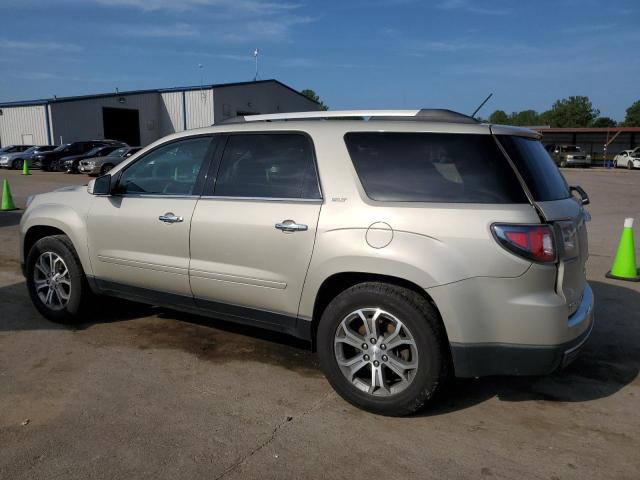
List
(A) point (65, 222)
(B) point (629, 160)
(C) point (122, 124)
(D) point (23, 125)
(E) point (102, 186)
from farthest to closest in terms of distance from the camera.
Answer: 1. (C) point (122, 124)
2. (D) point (23, 125)
3. (B) point (629, 160)
4. (A) point (65, 222)
5. (E) point (102, 186)

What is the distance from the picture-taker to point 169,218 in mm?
4125

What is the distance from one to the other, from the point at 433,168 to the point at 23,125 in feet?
146

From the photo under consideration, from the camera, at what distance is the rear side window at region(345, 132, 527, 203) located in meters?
3.10

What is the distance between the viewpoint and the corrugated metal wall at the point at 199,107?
1585 inches

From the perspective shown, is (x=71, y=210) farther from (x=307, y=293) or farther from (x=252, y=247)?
(x=307, y=293)

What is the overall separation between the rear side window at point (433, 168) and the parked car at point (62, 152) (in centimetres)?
2897

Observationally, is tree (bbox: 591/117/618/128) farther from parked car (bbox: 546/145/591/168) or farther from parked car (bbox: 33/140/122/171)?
parked car (bbox: 33/140/122/171)

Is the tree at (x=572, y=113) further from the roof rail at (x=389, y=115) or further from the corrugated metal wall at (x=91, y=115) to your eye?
the roof rail at (x=389, y=115)

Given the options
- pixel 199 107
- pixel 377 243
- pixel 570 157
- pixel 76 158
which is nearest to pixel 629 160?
pixel 570 157

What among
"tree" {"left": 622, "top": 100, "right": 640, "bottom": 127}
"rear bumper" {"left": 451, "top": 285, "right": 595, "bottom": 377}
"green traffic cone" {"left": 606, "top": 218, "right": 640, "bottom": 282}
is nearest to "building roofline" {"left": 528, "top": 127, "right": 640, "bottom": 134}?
"green traffic cone" {"left": 606, "top": 218, "right": 640, "bottom": 282}

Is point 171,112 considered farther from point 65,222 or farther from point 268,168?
point 268,168

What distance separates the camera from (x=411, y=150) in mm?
3357

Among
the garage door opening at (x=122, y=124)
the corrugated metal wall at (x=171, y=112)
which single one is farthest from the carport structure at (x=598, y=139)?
the garage door opening at (x=122, y=124)

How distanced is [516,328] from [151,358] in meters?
2.73
